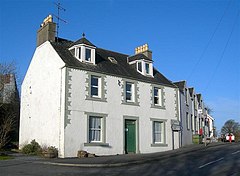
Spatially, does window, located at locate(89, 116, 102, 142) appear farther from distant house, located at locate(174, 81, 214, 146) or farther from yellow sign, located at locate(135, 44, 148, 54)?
yellow sign, located at locate(135, 44, 148, 54)

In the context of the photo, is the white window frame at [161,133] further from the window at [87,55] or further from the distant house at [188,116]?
the window at [87,55]

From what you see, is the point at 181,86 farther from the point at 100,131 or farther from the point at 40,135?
the point at 40,135

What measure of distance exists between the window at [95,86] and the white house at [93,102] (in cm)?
8

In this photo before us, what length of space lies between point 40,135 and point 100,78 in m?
6.52

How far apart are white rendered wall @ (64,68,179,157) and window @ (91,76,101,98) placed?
2.39 ft

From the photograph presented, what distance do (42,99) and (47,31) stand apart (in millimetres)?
5852

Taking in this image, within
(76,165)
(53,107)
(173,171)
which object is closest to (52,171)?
(76,165)

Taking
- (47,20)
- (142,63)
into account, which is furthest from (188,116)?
(47,20)

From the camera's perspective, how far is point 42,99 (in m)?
24.7

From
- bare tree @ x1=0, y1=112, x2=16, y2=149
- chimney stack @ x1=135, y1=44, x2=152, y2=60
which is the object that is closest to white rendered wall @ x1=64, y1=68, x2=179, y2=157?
chimney stack @ x1=135, y1=44, x2=152, y2=60

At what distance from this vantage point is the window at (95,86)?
23844 mm

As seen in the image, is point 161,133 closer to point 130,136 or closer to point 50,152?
point 130,136

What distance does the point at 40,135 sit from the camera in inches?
947

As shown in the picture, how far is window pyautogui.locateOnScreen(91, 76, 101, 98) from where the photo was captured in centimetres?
2384
